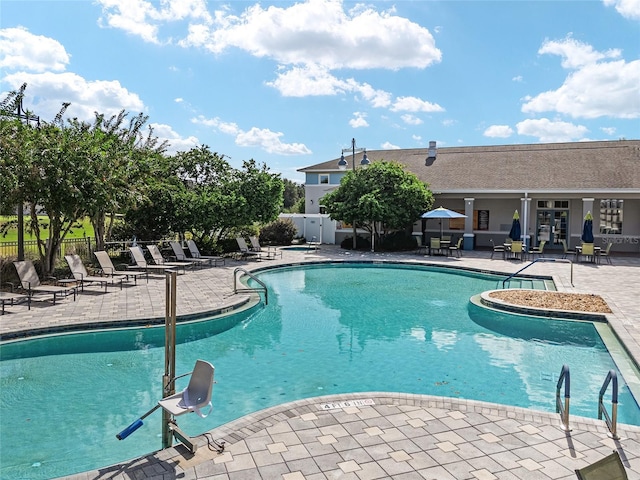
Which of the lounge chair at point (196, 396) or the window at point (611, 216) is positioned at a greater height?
the window at point (611, 216)

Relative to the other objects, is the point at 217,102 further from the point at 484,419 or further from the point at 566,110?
the point at 484,419

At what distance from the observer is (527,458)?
444cm

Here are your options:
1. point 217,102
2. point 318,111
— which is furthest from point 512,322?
point 318,111

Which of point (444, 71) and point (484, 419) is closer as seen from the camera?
point (484, 419)

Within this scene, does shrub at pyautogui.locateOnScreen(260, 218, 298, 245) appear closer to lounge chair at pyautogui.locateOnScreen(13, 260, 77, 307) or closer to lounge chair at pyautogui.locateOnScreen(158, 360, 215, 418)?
lounge chair at pyautogui.locateOnScreen(13, 260, 77, 307)

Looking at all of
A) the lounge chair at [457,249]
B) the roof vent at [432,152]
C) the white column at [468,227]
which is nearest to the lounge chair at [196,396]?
the lounge chair at [457,249]

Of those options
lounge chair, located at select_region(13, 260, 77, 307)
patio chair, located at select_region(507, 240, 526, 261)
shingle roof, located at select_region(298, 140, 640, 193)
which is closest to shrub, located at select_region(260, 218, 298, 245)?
shingle roof, located at select_region(298, 140, 640, 193)

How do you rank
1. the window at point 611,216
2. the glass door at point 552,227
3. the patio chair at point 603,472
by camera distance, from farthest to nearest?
the glass door at point 552,227 < the window at point 611,216 < the patio chair at point 603,472

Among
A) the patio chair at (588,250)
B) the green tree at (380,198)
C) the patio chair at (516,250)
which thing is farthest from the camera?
the green tree at (380,198)

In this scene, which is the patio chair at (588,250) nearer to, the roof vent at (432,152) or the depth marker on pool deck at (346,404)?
the roof vent at (432,152)

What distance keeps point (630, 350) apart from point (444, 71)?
48.4 ft

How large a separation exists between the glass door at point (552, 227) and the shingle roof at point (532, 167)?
7.09 ft

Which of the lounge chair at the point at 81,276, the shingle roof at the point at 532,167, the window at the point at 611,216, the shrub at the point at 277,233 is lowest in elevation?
the lounge chair at the point at 81,276

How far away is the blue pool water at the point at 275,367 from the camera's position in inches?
224
